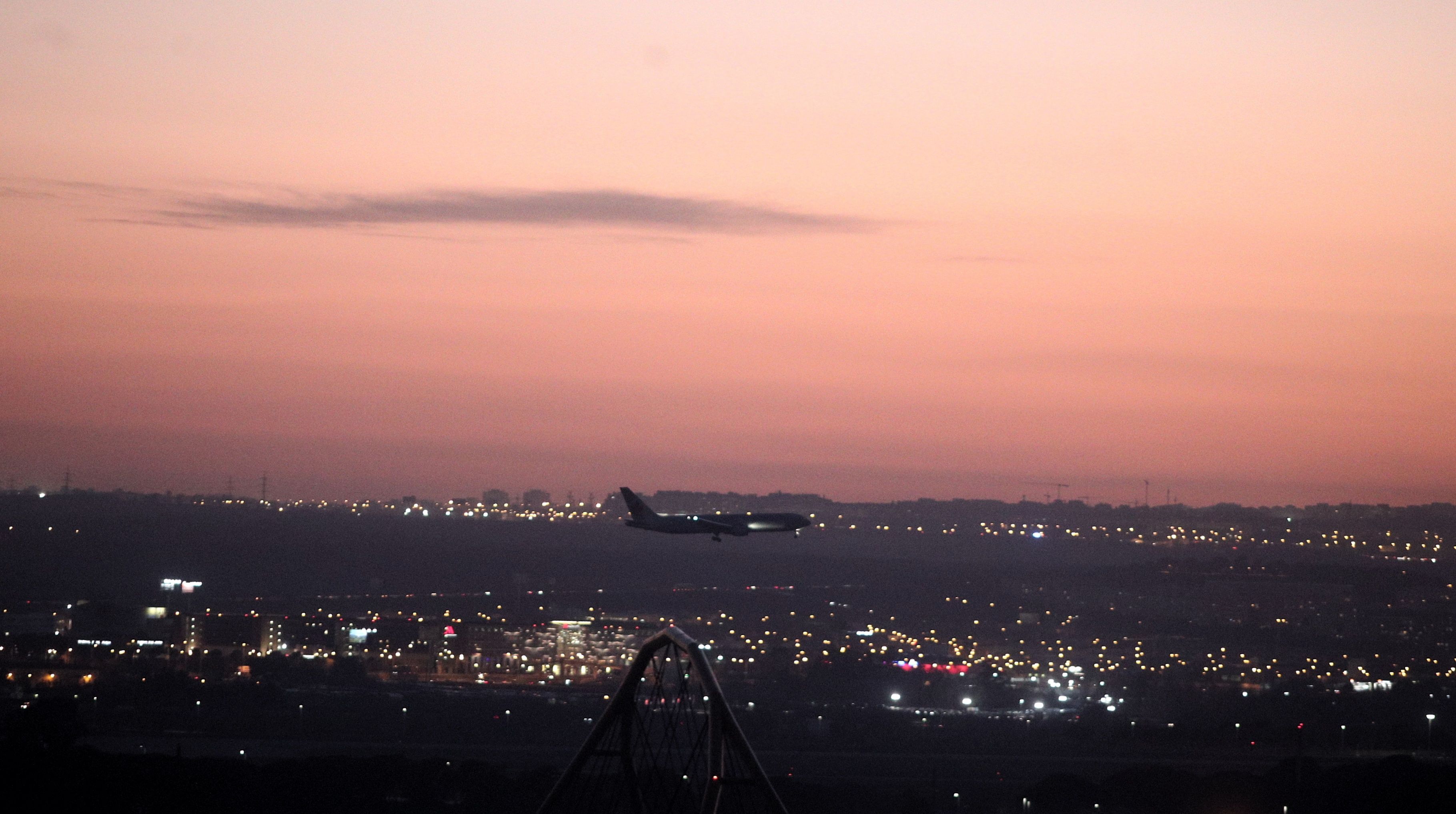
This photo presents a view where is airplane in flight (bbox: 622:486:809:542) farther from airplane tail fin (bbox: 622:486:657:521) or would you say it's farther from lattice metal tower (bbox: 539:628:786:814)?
lattice metal tower (bbox: 539:628:786:814)

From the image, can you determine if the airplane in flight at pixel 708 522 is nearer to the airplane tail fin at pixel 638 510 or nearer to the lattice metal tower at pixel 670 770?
the airplane tail fin at pixel 638 510

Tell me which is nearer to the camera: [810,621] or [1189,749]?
[1189,749]

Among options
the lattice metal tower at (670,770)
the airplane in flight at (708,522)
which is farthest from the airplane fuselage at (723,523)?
the lattice metal tower at (670,770)

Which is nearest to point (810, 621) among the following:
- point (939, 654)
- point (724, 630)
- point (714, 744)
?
point (724, 630)

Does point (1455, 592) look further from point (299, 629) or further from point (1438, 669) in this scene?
point (299, 629)

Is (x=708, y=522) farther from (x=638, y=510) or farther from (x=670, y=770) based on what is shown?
(x=670, y=770)

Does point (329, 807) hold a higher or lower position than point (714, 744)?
lower

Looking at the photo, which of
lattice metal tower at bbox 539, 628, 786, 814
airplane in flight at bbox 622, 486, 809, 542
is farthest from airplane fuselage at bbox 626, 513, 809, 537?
lattice metal tower at bbox 539, 628, 786, 814
